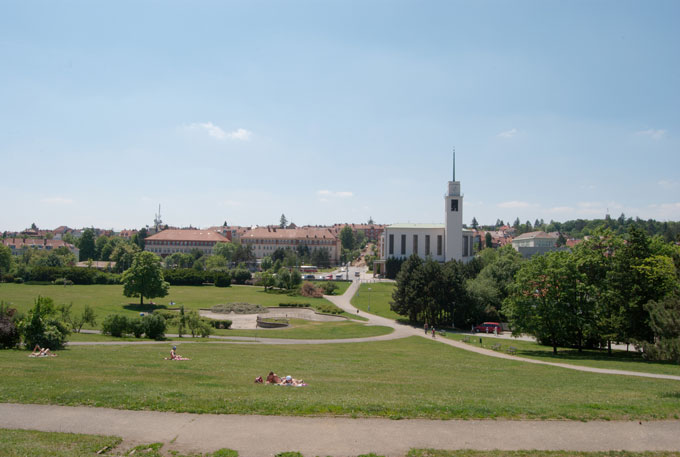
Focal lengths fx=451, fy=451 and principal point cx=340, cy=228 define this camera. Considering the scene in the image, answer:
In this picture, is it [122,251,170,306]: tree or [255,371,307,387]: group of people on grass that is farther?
[122,251,170,306]: tree

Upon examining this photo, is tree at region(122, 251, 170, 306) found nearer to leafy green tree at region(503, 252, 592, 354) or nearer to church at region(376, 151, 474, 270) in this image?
leafy green tree at region(503, 252, 592, 354)

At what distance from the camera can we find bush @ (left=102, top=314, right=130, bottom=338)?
113 feet

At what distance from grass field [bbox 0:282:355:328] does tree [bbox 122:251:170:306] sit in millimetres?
1999

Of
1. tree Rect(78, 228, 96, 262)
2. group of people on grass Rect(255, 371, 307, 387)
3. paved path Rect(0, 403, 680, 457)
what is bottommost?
group of people on grass Rect(255, 371, 307, 387)

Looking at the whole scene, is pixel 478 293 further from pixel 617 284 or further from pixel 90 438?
pixel 90 438

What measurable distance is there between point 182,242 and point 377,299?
303 feet

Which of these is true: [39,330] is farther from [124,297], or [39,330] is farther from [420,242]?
[420,242]

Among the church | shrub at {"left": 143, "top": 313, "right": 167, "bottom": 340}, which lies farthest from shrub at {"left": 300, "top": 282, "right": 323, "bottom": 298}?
shrub at {"left": 143, "top": 313, "right": 167, "bottom": 340}

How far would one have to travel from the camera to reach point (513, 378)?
2058cm

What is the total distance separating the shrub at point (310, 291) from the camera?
76.9 meters

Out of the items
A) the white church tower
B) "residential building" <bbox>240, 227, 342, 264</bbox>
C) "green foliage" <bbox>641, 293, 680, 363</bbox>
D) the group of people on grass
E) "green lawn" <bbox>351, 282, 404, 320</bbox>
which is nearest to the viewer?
the group of people on grass

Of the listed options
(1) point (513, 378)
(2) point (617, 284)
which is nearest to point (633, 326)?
(2) point (617, 284)

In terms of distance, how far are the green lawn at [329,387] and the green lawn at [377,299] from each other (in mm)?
37560

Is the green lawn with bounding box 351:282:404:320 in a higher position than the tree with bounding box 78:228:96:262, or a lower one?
lower
